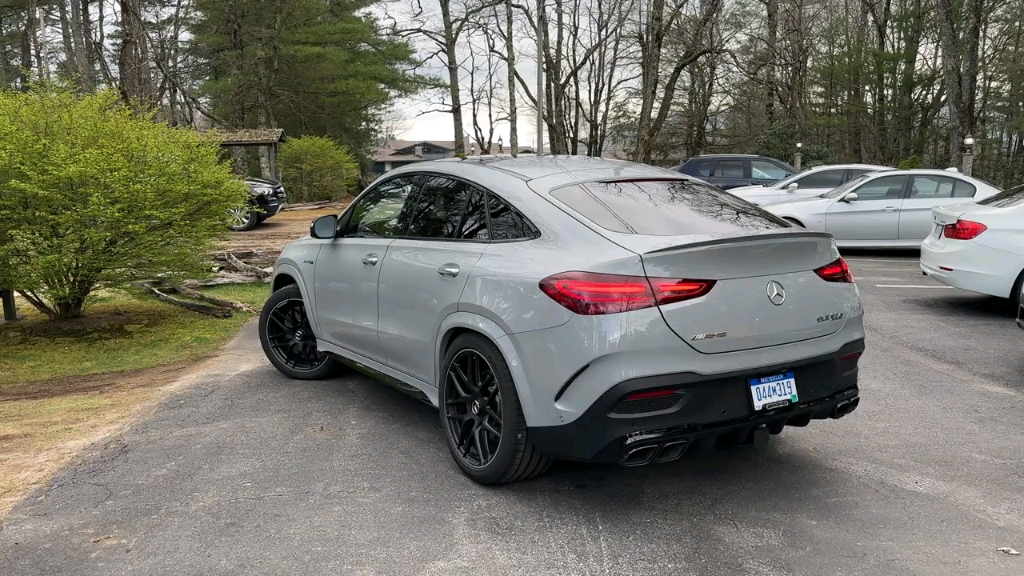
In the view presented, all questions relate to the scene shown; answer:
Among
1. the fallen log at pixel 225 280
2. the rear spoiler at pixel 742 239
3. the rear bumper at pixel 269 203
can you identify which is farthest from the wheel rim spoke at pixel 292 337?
the rear bumper at pixel 269 203

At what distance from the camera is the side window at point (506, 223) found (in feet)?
12.1

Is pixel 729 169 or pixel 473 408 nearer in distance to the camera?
pixel 473 408

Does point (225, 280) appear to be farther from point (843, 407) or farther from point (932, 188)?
point (932, 188)

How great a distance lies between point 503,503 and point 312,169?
2601 centimetres

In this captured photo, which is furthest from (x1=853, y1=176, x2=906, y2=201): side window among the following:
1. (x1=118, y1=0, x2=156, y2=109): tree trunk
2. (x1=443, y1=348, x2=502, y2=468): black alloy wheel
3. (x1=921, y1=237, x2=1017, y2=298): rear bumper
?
(x1=118, y1=0, x2=156, y2=109): tree trunk

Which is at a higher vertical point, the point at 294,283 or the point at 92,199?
the point at 92,199

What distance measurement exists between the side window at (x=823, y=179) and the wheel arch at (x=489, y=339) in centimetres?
1306

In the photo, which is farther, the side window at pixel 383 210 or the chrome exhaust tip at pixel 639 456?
the side window at pixel 383 210

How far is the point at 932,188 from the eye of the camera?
492 inches

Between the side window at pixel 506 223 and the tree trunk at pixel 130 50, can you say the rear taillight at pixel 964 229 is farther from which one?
the tree trunk at pixel 130 50

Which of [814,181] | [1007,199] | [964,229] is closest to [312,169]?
[814,181]

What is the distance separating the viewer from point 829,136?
123 feet

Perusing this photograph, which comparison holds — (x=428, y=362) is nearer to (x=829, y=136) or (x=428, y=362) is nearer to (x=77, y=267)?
(x=77, y=267)

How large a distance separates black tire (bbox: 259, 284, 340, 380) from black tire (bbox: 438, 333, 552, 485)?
2094mm
